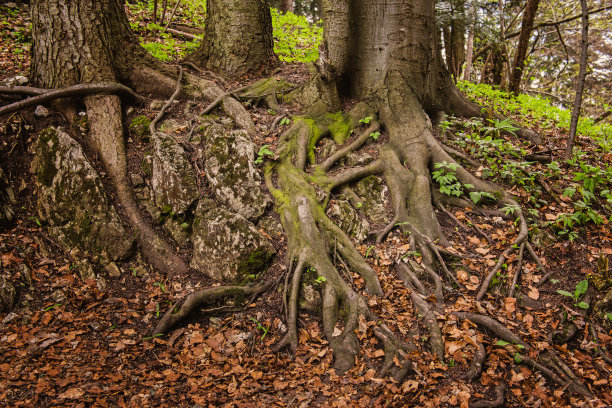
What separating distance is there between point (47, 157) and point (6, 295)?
6.01 ft

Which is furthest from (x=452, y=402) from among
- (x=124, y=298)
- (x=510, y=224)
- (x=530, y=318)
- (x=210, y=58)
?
(x=210, y=58)

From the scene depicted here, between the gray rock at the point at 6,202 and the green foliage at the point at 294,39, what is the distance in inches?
223

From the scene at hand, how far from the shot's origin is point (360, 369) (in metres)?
3.35

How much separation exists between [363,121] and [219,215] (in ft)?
9.35

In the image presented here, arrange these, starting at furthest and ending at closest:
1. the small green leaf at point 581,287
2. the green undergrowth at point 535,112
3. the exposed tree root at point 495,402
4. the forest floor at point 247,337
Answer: the green undergrowth at point 535,112
the small green leaf at point 581,287
the forest floor at point 247,337
the exposed tree root at point 495,402

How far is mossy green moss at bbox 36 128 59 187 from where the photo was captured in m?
4.49

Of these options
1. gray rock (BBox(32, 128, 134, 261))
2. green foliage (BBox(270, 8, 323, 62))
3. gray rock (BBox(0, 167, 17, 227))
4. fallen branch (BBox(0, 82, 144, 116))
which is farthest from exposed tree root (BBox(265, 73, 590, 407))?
green foliage (BBox(270, 8, 323, 62))

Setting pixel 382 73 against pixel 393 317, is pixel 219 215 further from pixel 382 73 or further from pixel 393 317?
pixel 382 73

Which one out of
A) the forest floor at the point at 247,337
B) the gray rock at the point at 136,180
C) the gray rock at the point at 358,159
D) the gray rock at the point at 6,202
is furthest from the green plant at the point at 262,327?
the gray rock at the point at 6,202

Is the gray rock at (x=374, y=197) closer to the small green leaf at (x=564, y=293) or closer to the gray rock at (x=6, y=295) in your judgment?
the small green leaf at (x=564, y=293)

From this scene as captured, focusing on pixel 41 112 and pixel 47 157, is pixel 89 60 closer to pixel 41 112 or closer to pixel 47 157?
pixel 41 112

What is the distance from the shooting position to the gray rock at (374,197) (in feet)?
15.8

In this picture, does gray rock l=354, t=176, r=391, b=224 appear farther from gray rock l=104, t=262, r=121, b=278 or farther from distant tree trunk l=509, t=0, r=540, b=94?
distant tree trunk l=509, t=0, r=540, b=94

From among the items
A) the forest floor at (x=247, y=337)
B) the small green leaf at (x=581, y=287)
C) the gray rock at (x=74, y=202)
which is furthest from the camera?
the gray rock at (x=74, y=202)
